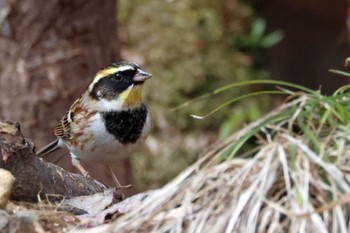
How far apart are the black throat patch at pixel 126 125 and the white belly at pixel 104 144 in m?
0.02

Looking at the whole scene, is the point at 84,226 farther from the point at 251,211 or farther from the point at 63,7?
the point at 63,7

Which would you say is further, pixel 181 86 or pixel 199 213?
pixel 181 86

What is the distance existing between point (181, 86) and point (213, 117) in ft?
1.58

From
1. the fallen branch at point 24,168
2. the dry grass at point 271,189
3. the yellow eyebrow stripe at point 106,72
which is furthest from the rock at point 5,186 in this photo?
the yellow eyebrow stripe at point 106,72

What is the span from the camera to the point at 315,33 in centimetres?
1112

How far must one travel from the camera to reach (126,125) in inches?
190

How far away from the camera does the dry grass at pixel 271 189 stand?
246cm

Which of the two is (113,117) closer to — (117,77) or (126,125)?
(126,125)

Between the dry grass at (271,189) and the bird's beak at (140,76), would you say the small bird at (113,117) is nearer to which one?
the bird's beak at (140,76)

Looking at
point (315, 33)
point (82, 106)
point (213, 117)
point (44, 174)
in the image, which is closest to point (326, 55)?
point (315, 33)

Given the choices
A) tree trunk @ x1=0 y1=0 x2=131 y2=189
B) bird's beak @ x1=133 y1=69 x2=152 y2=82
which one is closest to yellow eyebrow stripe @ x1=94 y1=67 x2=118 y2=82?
bird's beak @ x1=133 y1=69 x2=152 y2=82

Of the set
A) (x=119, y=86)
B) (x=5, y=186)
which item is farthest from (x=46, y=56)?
(x=5, y=186)

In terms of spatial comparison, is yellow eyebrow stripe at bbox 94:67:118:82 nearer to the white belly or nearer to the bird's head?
the bird's head

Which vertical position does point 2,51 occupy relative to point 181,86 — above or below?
above
